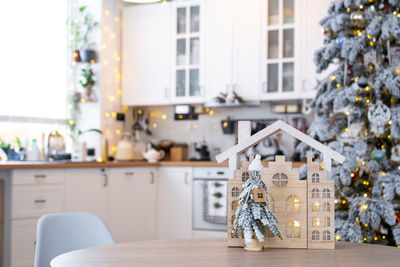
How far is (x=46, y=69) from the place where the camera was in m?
5.33

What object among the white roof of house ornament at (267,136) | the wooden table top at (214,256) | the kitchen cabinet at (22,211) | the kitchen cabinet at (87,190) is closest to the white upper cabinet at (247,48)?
the kitchen cabinet at (87,190)

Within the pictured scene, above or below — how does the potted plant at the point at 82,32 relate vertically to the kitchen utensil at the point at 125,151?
above

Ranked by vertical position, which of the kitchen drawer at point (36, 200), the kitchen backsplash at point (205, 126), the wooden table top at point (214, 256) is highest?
the kitchen backsplash at point (205, 126)

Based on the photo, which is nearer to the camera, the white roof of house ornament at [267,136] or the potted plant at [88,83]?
the white roof of house ornament at [267,136]

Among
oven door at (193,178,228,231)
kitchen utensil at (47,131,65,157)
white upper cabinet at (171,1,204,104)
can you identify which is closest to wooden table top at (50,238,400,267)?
oven door at (193,178,228,231)

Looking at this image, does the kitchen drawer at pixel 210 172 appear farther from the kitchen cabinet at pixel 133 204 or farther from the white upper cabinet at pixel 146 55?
the white upper cabinet at pixel 146 55

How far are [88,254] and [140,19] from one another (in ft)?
14.6

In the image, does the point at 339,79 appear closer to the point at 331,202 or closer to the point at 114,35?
the point at 331,202

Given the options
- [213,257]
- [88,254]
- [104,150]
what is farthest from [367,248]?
[104,150]

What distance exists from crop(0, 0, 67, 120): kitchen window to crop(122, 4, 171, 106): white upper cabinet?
66cm

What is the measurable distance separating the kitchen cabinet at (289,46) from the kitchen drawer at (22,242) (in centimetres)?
244

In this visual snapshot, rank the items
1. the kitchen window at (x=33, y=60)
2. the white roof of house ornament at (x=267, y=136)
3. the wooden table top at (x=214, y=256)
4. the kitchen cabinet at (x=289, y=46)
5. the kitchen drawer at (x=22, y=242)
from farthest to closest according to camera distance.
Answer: the kitchen cabinet at (x=289, y=46) → the kitchen window at (x=33, y=60) → the kitchen drawer at (x=22, y=242) → the white roof of house ornament at (x=267, y=136) → the wooden table top at (x=214, y=256)

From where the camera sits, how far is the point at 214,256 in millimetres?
1612

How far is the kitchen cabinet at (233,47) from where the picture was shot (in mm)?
5305
